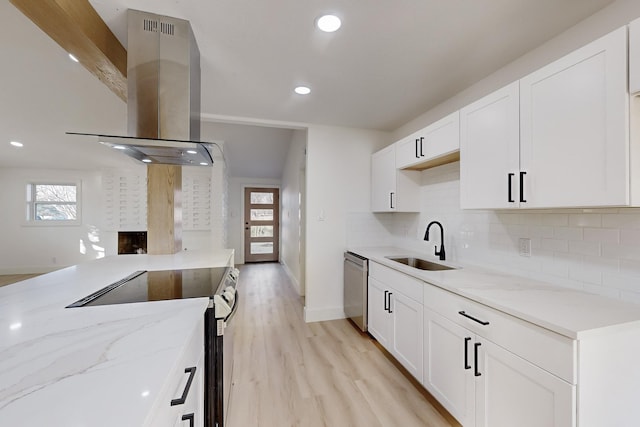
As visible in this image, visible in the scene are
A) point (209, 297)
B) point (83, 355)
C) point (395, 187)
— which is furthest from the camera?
point (395, 187)

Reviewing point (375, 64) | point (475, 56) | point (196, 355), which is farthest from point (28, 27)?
point (475, 56)

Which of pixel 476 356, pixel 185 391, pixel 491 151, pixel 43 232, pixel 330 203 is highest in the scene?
pixel 491 151

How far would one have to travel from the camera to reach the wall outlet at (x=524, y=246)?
68.6 inches

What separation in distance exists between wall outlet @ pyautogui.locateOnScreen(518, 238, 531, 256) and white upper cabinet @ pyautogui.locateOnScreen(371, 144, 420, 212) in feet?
3.72

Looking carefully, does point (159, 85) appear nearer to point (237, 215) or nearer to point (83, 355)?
point (83, 355)

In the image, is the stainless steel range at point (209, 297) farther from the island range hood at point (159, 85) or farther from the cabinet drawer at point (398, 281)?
the cabinet drawer at point (398, 281)

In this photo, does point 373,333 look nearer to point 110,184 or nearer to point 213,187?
point 213,187

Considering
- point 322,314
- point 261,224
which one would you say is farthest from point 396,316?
point 261,224

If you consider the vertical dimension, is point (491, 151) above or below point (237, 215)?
above

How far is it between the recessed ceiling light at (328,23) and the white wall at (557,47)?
1.35 meters

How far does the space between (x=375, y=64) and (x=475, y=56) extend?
690mm

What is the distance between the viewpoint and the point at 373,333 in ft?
8.61

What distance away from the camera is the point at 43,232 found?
5664 mm

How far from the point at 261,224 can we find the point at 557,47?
6.29 metres
